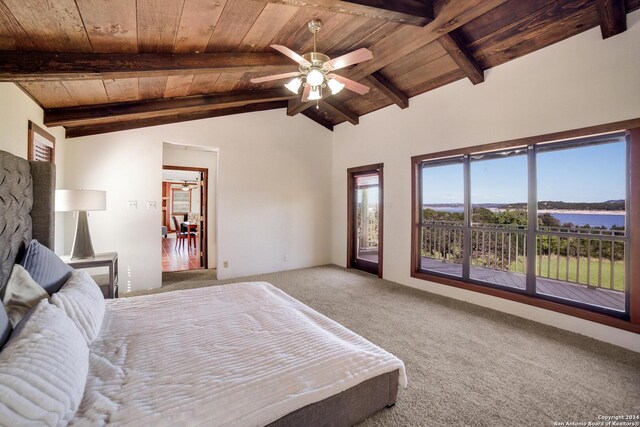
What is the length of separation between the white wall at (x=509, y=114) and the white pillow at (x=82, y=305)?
3.81m

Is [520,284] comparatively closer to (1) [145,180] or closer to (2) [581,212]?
(2) [581,212]

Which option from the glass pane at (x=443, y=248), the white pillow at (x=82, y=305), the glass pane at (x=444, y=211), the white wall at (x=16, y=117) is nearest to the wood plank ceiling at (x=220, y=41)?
the white wall at (x=16, y=117)

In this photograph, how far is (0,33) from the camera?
1860 millimetres

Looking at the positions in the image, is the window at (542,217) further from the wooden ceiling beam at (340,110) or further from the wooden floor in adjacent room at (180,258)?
the wooden floor in adjacent room at (180,258)

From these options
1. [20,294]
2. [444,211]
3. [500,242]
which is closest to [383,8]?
[20,294]

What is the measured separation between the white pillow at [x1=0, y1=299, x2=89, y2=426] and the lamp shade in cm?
215

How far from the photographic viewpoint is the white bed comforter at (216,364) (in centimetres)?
105

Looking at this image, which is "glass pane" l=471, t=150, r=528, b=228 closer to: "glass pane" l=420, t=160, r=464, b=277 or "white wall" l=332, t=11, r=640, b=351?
"glass pane" l=420, t=160, r=464, b=277

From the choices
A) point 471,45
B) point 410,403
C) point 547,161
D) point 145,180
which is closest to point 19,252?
point 145,180

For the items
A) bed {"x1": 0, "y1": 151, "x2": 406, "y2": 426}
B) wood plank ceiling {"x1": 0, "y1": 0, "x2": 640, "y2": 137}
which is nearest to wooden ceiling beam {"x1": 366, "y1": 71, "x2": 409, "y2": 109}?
wood plank ceiling {"x1": 0, "y1": 0, "x2": 640, "y2": 137}

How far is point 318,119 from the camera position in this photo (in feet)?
18.5

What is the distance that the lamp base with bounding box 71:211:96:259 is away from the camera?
10.00ft

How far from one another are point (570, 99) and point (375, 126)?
267 centimetres

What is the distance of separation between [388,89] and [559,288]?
3.86 m
